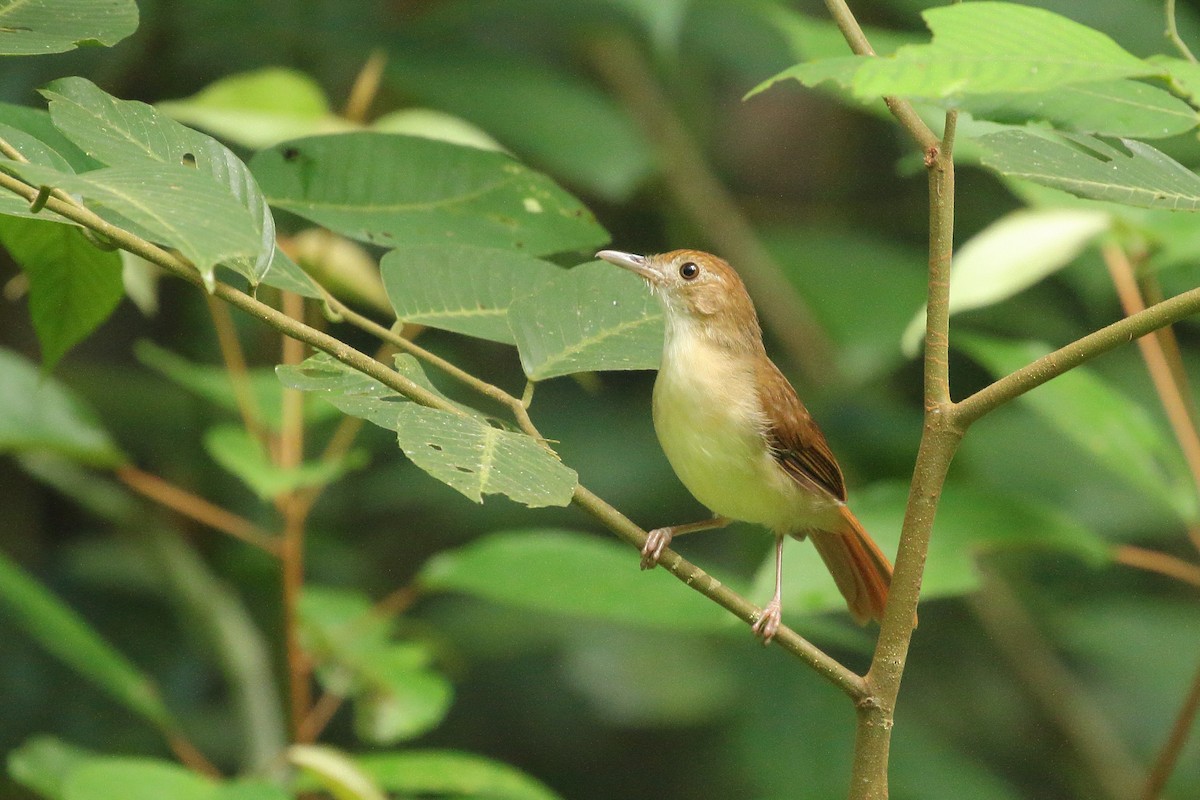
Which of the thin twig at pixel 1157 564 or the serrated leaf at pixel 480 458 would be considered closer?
the serrated leaf at pixel 480 458

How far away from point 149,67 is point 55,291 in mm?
2664

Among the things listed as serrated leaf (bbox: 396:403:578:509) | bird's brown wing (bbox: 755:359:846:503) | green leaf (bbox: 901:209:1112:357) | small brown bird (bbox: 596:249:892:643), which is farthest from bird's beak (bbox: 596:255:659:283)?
serrated leaf (bbox: 396:403:578:509)

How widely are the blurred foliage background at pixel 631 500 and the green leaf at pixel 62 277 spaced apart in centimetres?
183

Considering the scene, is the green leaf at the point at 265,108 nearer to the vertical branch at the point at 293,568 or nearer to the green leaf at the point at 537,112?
the vertical branch at the point at 293,568

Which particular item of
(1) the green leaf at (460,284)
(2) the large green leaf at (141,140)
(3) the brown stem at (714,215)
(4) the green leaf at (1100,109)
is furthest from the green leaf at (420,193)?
(3) the brown stem at (714,215)

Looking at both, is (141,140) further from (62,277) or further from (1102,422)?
(1102,422)

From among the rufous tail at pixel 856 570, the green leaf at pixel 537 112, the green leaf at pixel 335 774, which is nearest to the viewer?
the green leaf at pixel 335 774

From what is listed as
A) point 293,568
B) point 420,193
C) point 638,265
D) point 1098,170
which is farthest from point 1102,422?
point 293,568

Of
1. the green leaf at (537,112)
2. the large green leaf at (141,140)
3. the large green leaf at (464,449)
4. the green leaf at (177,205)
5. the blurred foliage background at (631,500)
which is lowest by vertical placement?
the blurred foliage background at (631,500)

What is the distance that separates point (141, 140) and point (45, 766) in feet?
5.53

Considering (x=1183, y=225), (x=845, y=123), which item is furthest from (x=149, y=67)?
(x=845, y=123)

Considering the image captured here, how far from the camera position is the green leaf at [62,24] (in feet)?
4.08

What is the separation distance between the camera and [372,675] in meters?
2.86

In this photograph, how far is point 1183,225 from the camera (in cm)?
265
